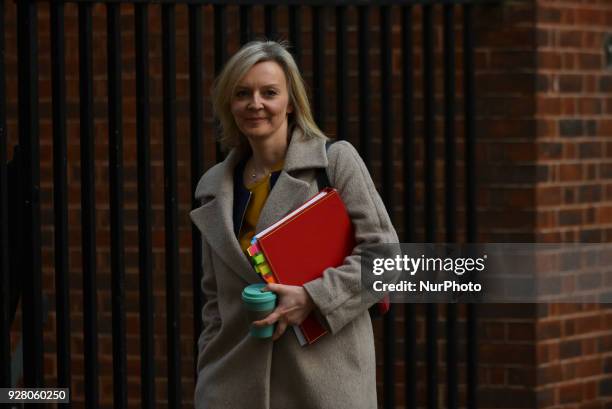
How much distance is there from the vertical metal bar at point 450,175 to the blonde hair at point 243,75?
63.6 inches

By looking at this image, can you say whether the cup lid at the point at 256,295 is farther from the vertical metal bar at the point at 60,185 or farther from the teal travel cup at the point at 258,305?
the vertical metal bar at the point at 60,185

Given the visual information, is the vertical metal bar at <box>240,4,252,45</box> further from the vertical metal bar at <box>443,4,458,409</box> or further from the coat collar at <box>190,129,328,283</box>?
the coat collar at <box>190,129,328,283</box>

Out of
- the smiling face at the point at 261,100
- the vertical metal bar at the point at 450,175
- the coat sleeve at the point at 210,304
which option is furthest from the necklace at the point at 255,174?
the vertical metal bar at the point at 450,175

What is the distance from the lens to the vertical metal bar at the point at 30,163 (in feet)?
17.2

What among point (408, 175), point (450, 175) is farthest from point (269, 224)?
point (450, 175)

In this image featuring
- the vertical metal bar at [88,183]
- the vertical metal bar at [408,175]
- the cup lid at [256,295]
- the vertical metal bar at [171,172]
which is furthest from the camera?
the vertical metal bar at [408,175]

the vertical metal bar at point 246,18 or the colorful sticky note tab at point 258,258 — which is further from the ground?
the vertical metal bar at point 246,18

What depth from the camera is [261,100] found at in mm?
4090

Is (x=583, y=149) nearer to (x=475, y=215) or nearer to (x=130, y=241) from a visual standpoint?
(x=475, y=215)

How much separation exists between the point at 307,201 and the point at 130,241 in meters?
2.73

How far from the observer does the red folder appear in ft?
13.2

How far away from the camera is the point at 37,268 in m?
5.27

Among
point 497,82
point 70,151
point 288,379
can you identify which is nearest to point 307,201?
point 288,379

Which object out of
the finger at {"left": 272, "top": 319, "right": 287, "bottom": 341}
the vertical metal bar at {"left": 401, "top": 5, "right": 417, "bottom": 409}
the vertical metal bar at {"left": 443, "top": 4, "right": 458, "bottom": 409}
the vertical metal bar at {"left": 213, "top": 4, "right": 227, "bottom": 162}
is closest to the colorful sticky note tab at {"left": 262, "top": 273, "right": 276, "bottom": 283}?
the finger at {"left": 272, "top": 319, "right": 287, "bottom": 341}
